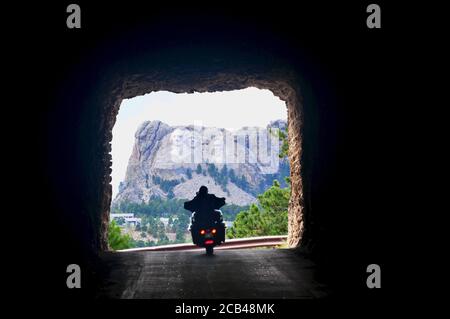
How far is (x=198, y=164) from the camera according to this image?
13950 cm

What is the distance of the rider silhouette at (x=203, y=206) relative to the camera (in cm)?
1188

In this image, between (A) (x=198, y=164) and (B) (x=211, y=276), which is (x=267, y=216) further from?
(A) (x=198, y=164)

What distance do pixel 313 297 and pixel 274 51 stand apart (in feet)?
18.2

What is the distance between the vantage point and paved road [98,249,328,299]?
7773mm

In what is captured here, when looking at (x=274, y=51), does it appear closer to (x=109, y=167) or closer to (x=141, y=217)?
(x=109, y=167)

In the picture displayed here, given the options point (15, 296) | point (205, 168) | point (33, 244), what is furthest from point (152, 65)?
point (205, 168)

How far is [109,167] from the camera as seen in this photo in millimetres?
14320

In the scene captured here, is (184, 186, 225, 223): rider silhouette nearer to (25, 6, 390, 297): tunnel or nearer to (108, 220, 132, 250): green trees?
(25, 6, 390, 297): tunnel

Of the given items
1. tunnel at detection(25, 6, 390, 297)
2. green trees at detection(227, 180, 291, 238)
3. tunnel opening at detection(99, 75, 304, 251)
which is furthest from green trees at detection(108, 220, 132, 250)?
tunnel at detection(25, 6, 390, 297)

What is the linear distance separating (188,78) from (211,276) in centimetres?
598

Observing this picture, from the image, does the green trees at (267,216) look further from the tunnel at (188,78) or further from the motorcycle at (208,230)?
the motorcycle at (208,230)

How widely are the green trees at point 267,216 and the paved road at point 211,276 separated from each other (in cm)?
2074

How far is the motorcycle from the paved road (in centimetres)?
30

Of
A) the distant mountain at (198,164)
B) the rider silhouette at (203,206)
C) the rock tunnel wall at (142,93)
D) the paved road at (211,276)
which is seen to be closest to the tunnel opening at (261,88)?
the rock tunnel wall at (142,93)
